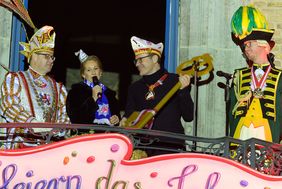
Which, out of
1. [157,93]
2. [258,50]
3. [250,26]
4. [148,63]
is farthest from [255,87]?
[148,63]

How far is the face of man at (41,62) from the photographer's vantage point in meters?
10.8

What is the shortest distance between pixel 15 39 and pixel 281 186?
3.67m

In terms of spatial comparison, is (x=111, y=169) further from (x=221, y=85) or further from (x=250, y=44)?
(x=221, y=85)

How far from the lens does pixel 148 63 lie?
10789 millimetres

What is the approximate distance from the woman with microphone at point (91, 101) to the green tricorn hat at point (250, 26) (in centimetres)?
143

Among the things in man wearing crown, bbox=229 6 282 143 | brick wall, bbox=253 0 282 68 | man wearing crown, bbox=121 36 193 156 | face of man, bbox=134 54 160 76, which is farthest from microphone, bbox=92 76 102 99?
brick wall, bbox=253 0 282 68

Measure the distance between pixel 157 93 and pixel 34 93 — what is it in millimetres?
1218

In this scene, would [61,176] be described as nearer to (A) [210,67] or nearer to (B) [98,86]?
(B) [98,86]

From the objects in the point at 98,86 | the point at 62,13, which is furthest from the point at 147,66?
the point at 62,13

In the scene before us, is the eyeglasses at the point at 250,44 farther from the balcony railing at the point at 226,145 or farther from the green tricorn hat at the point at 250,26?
the balcony railing at the point at 226,145

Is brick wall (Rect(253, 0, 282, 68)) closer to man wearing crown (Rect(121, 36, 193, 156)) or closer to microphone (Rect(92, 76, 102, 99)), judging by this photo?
man wearing crown (Rect(121, 36, 193, 156))

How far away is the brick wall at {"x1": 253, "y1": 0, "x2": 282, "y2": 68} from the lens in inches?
455

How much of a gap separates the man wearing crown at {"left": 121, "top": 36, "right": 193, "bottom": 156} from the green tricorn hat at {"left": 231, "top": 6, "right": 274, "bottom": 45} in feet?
2.24

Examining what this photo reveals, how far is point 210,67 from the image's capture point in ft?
35.8
